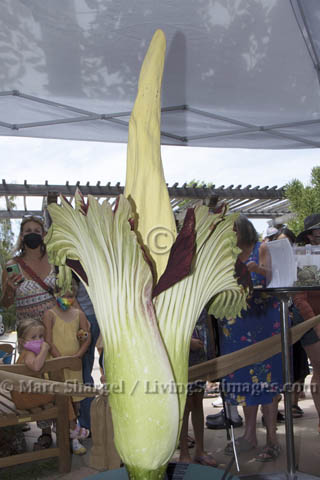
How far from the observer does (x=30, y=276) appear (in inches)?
90.9

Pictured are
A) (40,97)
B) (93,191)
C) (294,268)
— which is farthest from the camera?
(93,191)

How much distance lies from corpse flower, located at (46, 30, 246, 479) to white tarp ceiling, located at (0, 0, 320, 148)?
1928 millimetres

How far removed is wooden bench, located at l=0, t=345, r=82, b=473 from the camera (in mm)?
2096

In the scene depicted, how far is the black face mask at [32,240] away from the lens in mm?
2320

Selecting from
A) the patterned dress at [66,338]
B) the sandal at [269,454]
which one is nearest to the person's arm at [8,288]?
the patterned dress at [66,338]

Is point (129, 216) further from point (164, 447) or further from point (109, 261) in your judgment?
point (164, 447)

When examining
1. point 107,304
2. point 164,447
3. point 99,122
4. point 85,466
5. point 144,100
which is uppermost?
point 99,122

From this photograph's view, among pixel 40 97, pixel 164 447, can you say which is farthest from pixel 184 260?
pixel 40 97

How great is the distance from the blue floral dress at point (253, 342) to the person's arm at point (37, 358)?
90cm

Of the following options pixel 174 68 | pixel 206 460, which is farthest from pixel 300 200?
pixel 206 460

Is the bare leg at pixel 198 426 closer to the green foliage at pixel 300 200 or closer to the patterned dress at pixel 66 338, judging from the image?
the patterned dress at pixel 66 338

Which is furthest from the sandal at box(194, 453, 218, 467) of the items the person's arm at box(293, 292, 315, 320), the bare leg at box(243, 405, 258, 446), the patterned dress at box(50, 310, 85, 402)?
the person's arm at box(293, 292, 315, 320)

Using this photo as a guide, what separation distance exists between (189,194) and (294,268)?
7.75ft

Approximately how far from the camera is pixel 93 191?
11.3 ft
